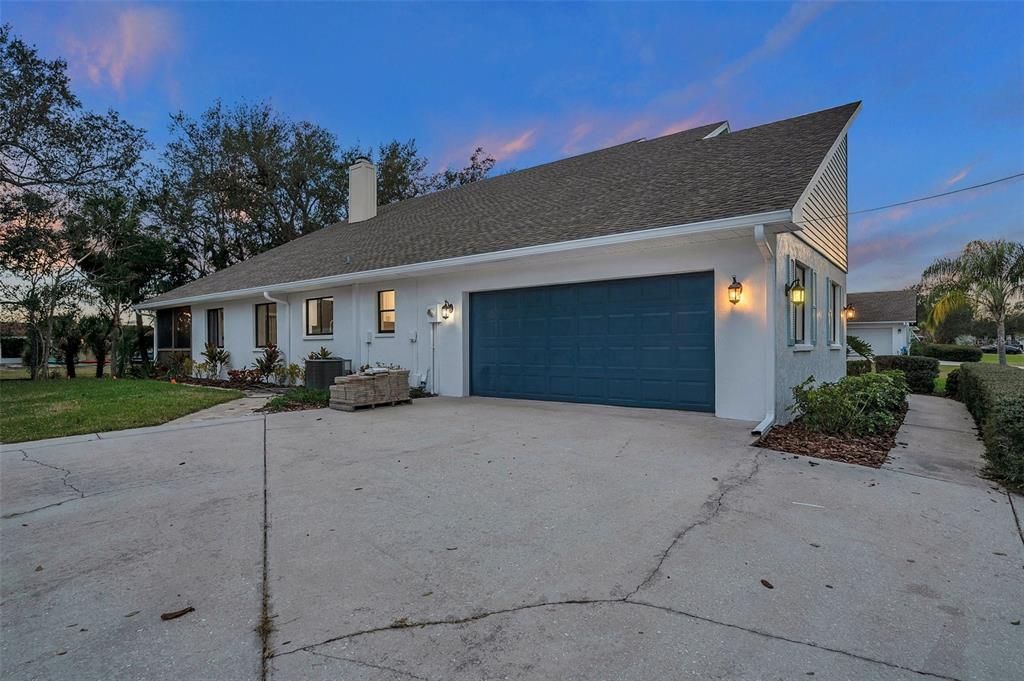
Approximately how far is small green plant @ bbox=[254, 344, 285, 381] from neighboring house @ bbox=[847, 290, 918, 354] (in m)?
27.8

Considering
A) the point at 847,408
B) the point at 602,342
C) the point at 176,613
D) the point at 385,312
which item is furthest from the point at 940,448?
the point at 385,312

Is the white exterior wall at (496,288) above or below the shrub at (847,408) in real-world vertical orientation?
above

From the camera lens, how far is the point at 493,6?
421 inches

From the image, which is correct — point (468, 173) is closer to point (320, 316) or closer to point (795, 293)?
point (320, 316)

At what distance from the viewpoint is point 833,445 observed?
560cm

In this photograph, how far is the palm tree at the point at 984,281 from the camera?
596 inches

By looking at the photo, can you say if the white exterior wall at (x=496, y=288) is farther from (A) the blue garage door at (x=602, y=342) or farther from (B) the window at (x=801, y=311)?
(B) the window at (x=801, y=311)

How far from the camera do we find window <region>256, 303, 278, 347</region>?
44.9 feet

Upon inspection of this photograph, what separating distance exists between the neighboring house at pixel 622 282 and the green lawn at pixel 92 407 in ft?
10.5

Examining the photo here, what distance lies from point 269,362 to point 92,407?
4472 millimetres

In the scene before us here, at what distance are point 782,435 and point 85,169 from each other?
2040 cm

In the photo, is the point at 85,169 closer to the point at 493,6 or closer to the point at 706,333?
the point at 493,6

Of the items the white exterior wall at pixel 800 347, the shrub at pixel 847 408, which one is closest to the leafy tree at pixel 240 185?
the white exterior wall at pixel 800 347

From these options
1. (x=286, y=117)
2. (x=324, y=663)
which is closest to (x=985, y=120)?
(x=324, y=663)
